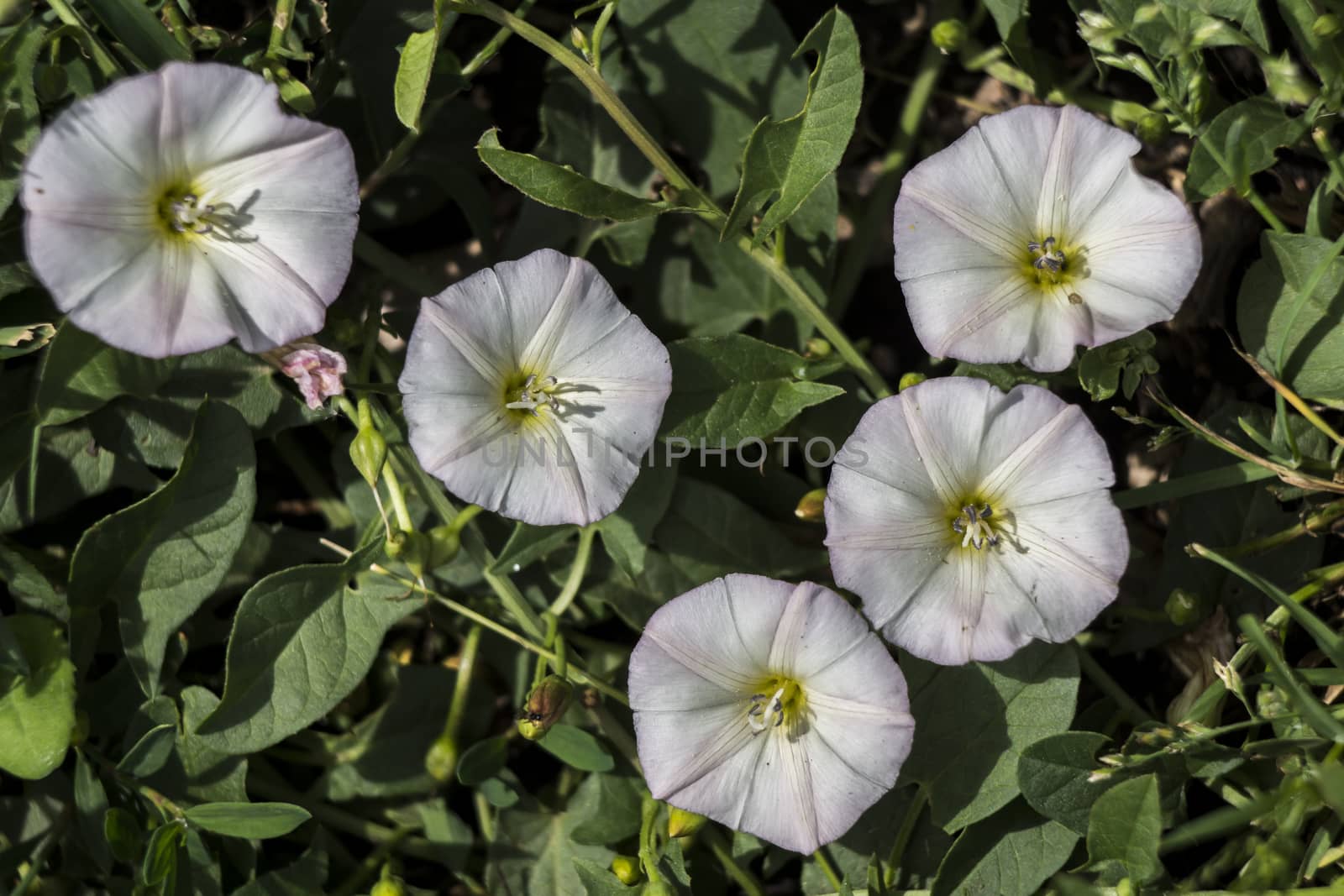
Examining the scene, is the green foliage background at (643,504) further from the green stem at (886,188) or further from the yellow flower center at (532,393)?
the yellow flower center at (532,393)

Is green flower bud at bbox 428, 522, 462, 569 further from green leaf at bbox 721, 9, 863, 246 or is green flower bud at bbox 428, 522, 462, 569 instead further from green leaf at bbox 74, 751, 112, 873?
green leaf at bbox 74, 751, 112, 873

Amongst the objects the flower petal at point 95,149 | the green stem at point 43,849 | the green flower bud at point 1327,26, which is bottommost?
the green stem at point 43,849

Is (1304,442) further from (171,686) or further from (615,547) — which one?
(171,686)

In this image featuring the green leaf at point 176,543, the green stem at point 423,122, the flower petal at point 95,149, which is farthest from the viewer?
the green leaf at point 176,543

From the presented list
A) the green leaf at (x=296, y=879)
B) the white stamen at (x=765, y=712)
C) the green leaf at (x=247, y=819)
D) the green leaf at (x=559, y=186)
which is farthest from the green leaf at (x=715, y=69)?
the green leaf at (x=296, y=879)

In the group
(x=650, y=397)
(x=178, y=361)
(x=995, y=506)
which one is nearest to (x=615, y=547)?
(x=650, y=397)

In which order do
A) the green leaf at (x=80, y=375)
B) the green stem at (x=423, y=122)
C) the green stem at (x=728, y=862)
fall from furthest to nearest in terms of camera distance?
the green stem at (x=728, y=862) < the green stem at (x=423, y=122) < the green leaf at (x=80, y=375)
